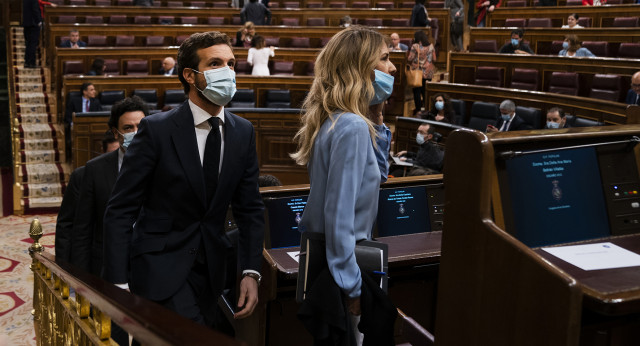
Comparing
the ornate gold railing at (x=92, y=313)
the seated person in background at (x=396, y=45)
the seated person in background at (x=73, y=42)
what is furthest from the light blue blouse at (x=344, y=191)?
the seated person in background at (x=73, y=42)

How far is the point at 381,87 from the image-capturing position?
1977 millimetres

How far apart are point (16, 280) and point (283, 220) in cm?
279

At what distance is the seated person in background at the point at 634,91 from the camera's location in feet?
19.1

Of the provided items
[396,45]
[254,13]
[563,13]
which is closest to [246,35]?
[254,13]

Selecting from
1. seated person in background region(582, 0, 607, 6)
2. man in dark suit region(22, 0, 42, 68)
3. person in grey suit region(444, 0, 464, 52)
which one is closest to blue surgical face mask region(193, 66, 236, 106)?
man in dark suit region(22, 0, 42, 68)

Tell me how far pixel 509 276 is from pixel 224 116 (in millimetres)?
934

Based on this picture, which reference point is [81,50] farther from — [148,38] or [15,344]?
[15,344]

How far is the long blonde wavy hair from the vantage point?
176cm

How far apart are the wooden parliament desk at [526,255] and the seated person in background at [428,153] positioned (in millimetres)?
4042

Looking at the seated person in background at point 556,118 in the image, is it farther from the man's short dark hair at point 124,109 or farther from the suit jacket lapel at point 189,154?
the suit jacket lapel at point 189,154

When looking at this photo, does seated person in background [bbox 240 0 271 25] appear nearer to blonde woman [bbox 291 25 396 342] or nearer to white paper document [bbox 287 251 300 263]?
white paper document [bbox 287 251 300 263]

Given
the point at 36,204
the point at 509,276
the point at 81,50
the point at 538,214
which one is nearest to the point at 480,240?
the point at 509,276

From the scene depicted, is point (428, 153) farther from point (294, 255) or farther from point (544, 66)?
point (294, 255)

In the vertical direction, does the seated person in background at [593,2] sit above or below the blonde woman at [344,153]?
above
